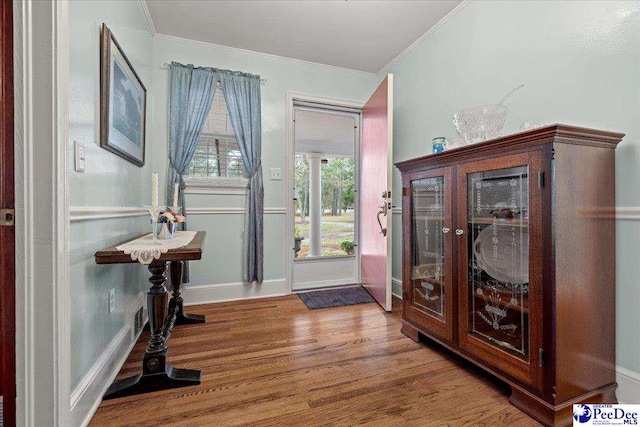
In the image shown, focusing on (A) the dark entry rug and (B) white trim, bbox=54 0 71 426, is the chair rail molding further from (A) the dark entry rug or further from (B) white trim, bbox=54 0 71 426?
(A) the dark entry rug

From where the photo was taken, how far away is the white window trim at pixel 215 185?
2764mm

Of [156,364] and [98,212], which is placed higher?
[98,212]

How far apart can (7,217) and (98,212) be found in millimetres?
404

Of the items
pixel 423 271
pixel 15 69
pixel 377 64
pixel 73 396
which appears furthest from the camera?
pixel 377 64

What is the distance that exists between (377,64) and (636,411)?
325 cm

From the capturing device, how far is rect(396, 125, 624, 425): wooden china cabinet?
119 cm

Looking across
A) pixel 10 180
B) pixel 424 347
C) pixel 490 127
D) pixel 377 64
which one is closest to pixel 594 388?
pixel 424 347

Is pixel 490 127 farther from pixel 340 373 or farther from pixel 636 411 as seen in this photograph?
pixel 340 373

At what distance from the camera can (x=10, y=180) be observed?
1002 millimetres

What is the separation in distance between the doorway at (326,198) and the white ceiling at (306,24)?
71 centimetres

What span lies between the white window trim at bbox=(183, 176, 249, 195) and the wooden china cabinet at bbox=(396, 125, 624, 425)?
196cm

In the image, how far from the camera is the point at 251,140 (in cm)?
286

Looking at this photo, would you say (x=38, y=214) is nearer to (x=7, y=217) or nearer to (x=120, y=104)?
(x=7, y=217)

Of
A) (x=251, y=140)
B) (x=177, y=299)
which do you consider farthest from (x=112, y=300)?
(x=251, y=140)
